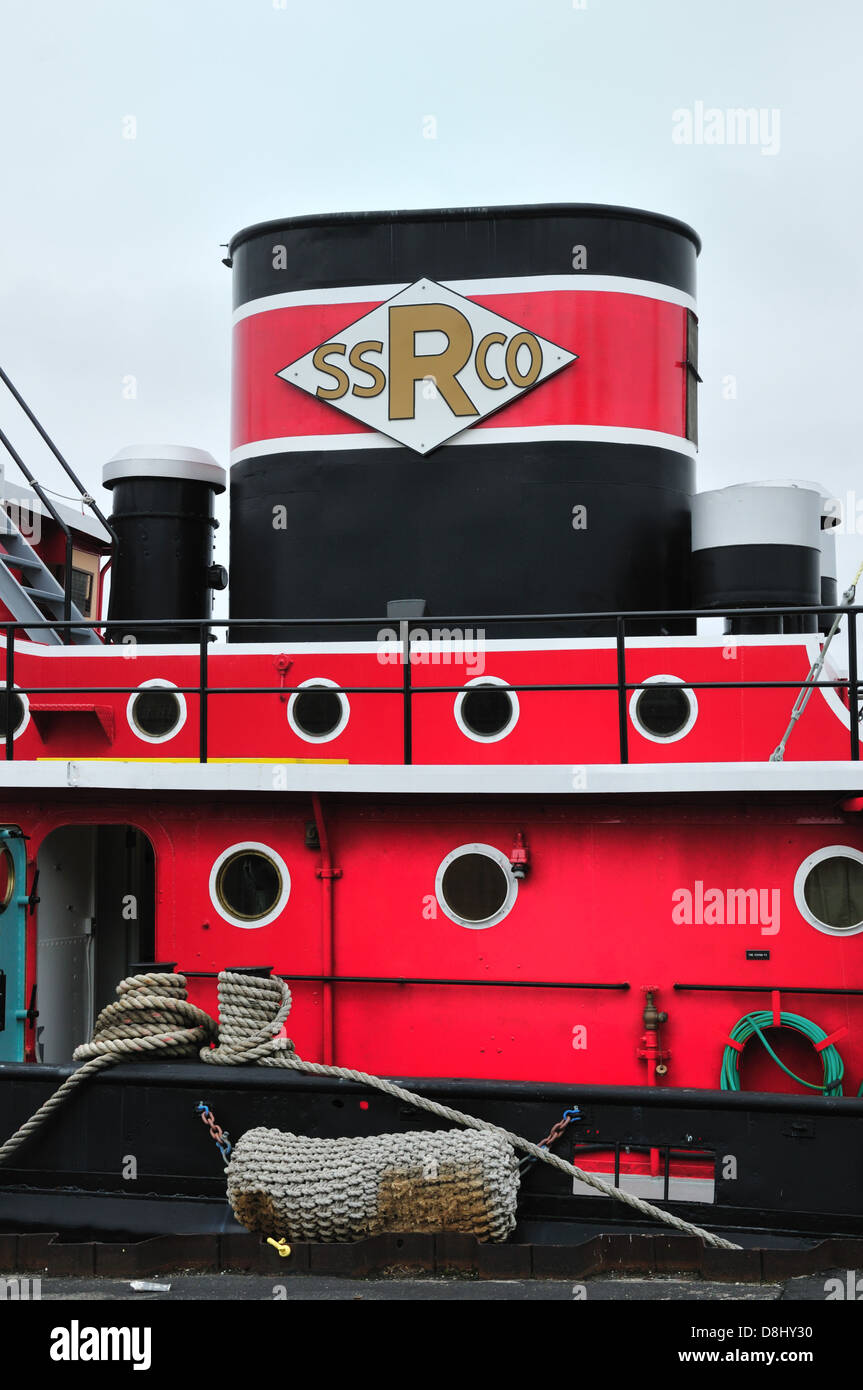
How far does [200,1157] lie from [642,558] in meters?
4.41

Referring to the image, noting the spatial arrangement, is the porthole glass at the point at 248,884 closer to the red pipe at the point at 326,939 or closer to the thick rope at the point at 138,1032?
the red pipe at the point at 326,939

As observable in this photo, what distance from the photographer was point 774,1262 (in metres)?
5.70

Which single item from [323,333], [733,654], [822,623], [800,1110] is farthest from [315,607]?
[800,1110]

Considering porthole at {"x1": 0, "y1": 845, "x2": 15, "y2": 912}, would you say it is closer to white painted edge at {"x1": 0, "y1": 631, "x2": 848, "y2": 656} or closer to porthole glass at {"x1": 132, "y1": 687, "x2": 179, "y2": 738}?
porthole glass at {"x1": 132, "y1": 687, "x2": 179, "y2": 738}

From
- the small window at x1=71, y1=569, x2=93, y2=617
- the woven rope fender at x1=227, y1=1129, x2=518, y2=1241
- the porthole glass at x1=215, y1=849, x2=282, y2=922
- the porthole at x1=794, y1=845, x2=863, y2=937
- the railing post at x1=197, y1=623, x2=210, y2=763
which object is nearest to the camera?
the woven rope fender at x1=227, y1=1129, x2=518, y2=1241

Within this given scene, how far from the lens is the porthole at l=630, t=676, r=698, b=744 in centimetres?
774

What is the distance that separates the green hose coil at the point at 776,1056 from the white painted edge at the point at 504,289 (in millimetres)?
4535

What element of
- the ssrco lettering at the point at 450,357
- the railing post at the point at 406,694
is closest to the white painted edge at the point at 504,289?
the ssrco lettering at the point at 450,357

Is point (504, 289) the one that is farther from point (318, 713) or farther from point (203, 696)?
point (203, 696)

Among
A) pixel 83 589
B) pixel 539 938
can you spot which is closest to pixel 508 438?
pixel 539 938

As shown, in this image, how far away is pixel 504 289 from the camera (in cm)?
841

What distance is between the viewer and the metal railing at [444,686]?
22.2 ft

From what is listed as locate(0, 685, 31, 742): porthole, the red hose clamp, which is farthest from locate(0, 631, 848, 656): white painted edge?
the red hose clamp

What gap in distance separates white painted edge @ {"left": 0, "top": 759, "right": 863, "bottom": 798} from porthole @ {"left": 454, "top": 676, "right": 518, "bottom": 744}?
82 centimetres
